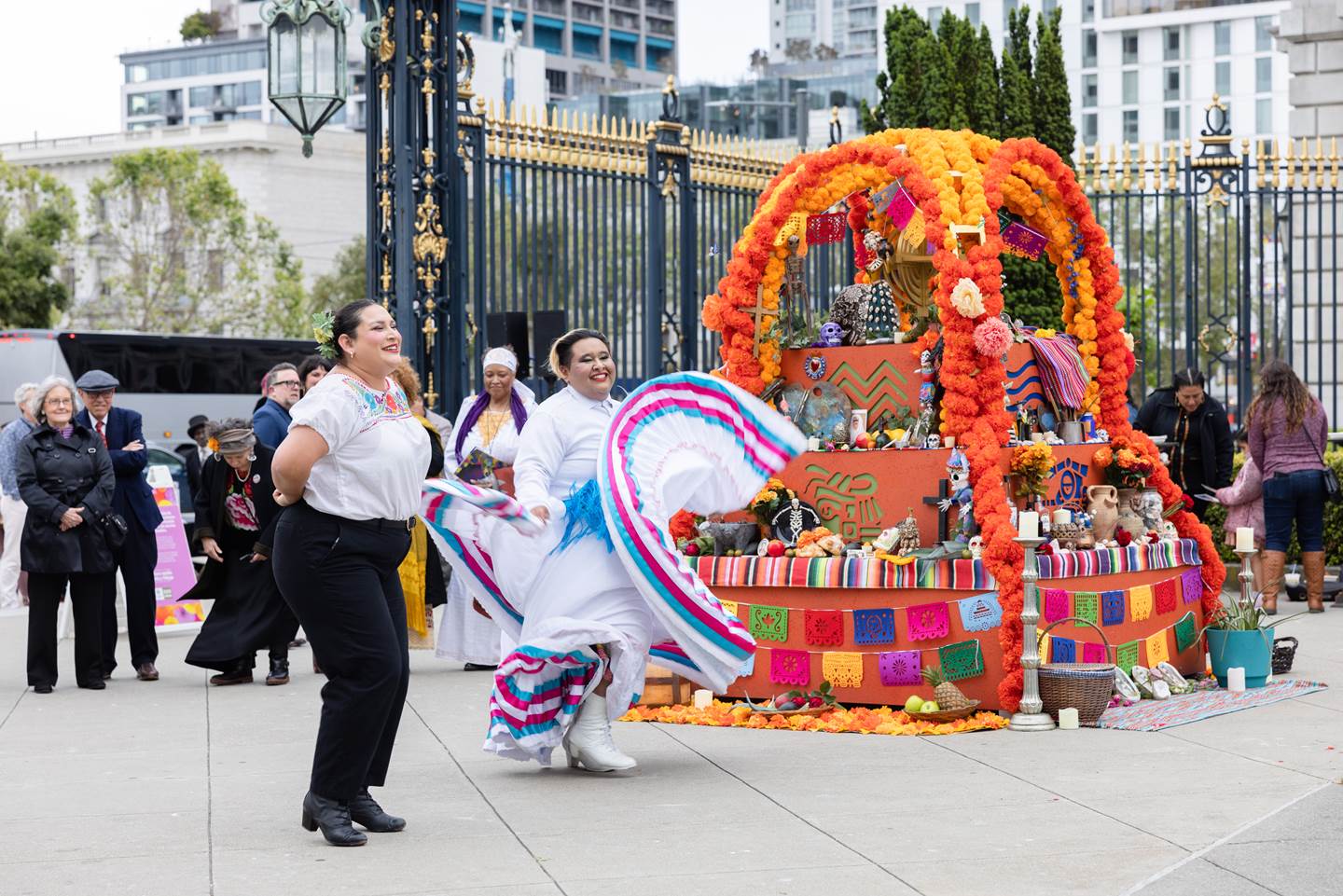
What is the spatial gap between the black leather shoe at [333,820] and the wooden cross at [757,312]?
14.4 ft

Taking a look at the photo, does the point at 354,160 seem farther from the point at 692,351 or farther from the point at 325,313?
the point at 325,313

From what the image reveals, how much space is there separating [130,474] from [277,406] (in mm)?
1151

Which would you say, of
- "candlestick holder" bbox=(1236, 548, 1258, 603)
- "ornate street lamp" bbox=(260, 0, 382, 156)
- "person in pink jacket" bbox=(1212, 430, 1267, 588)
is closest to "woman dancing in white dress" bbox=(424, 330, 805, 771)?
"candlestick holder" bbox=(1236, 548, 1258, 603)

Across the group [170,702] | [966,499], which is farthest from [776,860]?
[170,702]

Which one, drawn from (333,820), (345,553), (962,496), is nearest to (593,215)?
(962,496)

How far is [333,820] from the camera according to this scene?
20.7 ft

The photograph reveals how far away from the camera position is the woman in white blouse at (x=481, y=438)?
11.0 metres

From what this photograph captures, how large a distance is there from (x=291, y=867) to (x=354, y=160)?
242ft

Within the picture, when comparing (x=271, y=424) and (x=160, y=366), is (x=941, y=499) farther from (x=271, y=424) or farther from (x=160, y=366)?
(x=160, y=366)

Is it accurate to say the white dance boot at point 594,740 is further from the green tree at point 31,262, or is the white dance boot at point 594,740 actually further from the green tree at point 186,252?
the green tree at point 186,252

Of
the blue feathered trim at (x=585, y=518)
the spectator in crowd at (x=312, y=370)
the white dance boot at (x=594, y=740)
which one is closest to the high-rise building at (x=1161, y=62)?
the spectator in crowd at (x=312, y=370)

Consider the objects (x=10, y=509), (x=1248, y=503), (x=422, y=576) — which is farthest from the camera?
(x=10, y=509)

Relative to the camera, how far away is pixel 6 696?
35.0 feet

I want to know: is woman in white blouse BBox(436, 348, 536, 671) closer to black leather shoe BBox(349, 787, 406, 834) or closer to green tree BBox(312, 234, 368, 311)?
black leather shoe BBox(349, 787, 406, 834)
